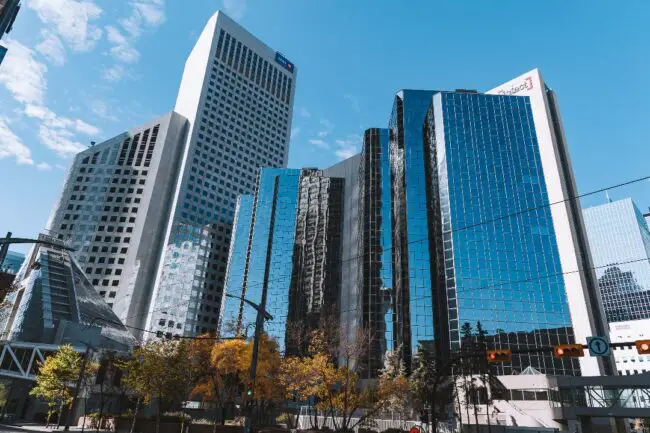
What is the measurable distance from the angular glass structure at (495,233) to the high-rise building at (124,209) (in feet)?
298

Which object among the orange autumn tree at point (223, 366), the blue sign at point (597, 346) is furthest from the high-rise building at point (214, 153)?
the blue sign at point (597, 346)

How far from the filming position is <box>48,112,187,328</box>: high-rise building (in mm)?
130375

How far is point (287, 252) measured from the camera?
107312 mm

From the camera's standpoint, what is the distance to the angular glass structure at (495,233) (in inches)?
2906

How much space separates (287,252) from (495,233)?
48782 mm

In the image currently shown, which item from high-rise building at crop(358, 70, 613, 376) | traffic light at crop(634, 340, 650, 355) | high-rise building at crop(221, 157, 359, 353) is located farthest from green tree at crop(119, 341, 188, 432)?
high-rise building at crop(221, 157, 359, 353)

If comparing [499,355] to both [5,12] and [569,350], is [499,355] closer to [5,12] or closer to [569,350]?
[569,350]

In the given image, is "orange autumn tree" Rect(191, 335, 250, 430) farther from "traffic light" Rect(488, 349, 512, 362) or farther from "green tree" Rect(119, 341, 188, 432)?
"traffic light" Rect(488, 349, 512, 362)

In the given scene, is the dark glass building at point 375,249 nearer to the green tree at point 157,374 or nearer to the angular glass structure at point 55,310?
the green tree at point 157,374

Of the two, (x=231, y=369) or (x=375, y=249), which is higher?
(x=375, y=249)

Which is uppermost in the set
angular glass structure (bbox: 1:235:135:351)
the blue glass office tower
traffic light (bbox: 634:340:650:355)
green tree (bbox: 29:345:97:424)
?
the blue glass office tower

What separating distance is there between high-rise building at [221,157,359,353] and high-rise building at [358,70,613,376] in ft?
44.0

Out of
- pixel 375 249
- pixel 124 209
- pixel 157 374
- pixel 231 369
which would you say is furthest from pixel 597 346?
pixel 124 209

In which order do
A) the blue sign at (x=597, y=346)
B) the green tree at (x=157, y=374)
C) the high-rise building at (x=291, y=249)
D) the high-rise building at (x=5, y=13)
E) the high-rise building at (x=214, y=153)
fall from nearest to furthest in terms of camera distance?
the blue sign at (x=597, y=346) → the green tree at (x=157, y=374) → the high-rise building at (x=5, y=13) → the high-rise building at (x=291, y=249) → the high-rise building at (x=214, y=153)
